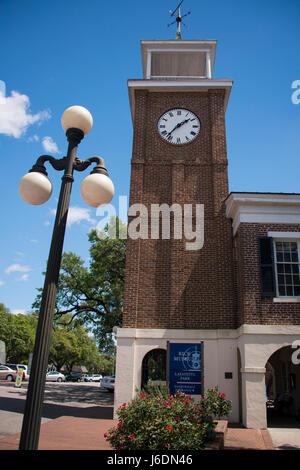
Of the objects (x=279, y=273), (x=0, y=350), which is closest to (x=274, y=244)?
(x=279, y=273)

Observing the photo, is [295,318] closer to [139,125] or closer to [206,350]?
[206,350]

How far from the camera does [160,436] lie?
5727 mm

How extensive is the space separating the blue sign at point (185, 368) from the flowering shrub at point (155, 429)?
16.8ft

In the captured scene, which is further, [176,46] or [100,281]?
[100,281]

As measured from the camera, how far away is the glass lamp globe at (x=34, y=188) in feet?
16.4

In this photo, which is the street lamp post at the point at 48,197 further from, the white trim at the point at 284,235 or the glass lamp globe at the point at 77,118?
the white trim at the point at 284,235

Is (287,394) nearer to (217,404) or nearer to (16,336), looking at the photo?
(217,404)

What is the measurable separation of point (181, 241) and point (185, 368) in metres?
4.87

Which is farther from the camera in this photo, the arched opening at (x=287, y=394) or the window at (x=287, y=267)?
the arched opening at (x=287, y=394)

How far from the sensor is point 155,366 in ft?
46.0

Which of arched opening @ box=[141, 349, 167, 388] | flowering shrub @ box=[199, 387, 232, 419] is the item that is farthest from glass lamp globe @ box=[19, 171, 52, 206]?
arched opening @ box=[141, 349, 167, 388]

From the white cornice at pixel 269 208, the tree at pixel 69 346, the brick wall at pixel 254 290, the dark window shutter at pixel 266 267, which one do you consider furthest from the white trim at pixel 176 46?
the tree at pixel 69 346

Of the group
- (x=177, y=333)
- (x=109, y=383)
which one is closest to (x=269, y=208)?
(x=177, y=333)
